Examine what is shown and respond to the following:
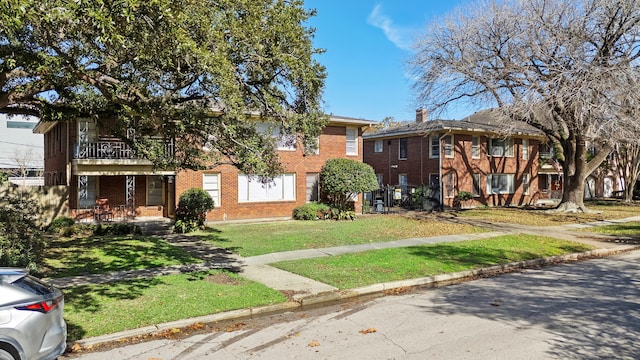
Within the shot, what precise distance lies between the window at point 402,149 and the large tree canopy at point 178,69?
2308 cm

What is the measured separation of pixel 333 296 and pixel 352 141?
702 inches

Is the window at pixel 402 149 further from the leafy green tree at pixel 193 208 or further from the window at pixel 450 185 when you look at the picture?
the leafy green tree at pixel 193 208

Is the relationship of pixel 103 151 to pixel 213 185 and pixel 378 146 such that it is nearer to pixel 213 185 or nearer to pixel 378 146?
pixel 213 185

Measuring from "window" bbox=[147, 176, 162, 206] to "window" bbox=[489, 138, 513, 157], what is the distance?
24.4 metres

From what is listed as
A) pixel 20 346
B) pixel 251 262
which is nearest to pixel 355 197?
pixel 251 262

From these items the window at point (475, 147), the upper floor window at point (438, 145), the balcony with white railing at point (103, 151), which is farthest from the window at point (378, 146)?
the balcony with white railing at point (103, 151)

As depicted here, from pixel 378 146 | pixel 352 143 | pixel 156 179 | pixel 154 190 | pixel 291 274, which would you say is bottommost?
pixel 291 274

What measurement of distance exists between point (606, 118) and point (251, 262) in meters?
17.4

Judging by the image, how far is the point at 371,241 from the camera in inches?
599

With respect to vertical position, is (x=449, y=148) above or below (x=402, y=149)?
below

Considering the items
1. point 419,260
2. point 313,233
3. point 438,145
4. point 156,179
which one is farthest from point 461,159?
point 419,260

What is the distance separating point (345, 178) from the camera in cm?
2275

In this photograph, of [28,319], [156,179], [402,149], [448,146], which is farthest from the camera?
[402,149]

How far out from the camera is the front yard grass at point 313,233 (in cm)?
1426
